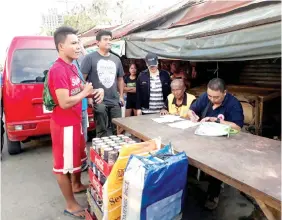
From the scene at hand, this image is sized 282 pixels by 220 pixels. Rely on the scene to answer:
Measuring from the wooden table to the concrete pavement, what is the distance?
35.0 inches

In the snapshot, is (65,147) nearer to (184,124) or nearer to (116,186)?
(116,186)

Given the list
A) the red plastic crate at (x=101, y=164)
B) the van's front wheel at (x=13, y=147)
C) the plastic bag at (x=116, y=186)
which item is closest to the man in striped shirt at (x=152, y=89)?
the red plastic crate at (x=101, y=164)

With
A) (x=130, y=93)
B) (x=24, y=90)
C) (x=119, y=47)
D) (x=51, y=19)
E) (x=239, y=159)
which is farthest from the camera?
(x=51, y=19)

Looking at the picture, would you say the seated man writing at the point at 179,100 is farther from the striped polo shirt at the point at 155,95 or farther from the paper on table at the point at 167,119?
the striped polo shirt at the point at 155,95

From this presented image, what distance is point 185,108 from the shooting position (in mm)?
3436

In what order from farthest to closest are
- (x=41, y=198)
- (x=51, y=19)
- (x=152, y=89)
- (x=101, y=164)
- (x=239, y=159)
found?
1. (x=51, y=19)
2. (x=152, y=89)
3. (x=41, y=198)
4. (x=101, y=164)
5. (x=239, y=159)

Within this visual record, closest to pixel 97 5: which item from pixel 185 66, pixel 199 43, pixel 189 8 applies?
pixel 185 66

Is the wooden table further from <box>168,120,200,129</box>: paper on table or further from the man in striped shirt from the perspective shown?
the man in striped shirt

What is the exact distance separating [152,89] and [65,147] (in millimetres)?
1800

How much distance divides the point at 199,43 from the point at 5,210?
9.38 feet

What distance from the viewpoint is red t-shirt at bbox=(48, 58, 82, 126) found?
7.85 feet

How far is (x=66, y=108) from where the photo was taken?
8.00ft

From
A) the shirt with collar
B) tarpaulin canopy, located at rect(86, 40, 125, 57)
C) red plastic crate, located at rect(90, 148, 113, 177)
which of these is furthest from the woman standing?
red plastic crate, located at rect(90, 148, 113, 177)

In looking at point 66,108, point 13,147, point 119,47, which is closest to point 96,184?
point 66,108
